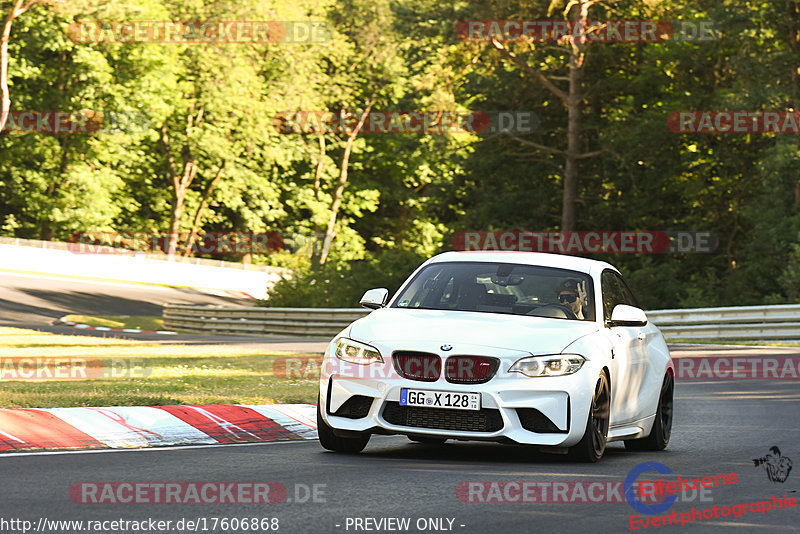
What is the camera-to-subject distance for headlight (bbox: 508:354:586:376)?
889 centimetres

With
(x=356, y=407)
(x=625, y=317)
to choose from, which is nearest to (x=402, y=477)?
(x=356, y=407)

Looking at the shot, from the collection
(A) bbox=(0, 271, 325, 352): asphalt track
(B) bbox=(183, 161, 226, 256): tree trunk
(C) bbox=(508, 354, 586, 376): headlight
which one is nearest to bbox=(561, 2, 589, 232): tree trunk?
(A) bbox=(0, 271, 325, 352): asphalt track

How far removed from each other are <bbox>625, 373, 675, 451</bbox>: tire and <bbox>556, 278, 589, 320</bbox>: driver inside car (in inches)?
56.0

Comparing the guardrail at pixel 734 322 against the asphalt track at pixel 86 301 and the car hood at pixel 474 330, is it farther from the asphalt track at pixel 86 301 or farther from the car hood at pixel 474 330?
the car hood at pixel 474 330

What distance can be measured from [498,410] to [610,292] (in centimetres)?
246

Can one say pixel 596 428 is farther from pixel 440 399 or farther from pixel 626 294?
pixel 626 294

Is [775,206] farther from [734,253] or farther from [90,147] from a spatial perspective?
[90,147]

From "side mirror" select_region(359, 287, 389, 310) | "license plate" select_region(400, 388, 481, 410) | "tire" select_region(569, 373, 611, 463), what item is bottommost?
"tire" select_region(569, 373, 611, 463)

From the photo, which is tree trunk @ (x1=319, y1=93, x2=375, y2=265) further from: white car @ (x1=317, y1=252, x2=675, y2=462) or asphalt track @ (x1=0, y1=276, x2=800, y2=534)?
white car @ (x1=317, y1=252, x2=675, y2=462)

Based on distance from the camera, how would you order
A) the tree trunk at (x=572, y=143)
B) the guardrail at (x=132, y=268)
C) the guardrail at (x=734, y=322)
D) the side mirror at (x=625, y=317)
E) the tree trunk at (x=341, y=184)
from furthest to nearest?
the tree trunk at (x=341, y=184)
the guardrail at (x=132, y=268)
the tree trunk at (x=572, y=143)
the guardrail at (x=734, y=322)
the side mirror at (x=625, y=317)

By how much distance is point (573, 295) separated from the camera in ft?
33.6

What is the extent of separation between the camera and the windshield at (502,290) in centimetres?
1006

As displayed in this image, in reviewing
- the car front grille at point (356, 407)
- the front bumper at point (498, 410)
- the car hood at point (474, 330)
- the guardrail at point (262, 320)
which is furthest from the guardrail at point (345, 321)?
the car front grille at point (356, 407)

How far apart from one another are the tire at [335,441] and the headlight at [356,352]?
1.56 ft
